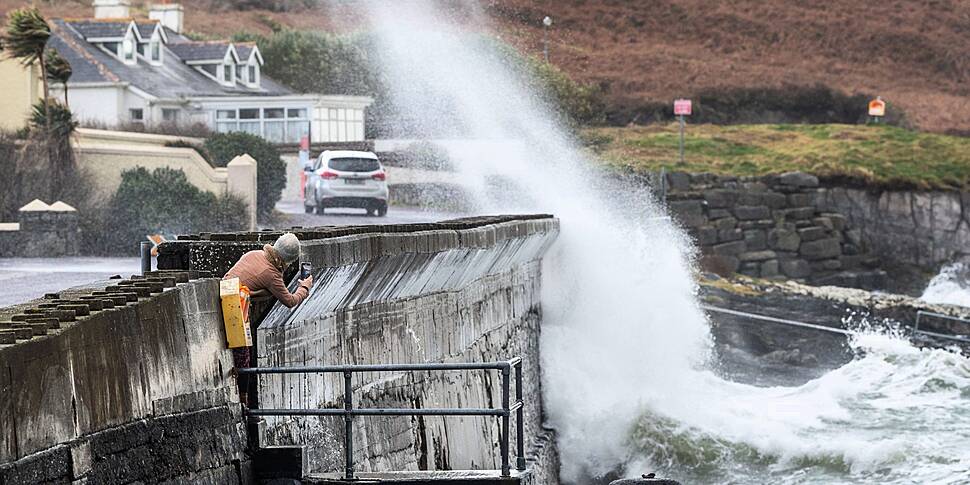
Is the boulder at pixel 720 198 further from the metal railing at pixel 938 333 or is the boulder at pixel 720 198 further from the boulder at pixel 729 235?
the metal railing at pixel 938 333

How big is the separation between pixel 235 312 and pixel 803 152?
46.8 metres

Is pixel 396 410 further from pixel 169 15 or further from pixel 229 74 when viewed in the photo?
pixel 169 15

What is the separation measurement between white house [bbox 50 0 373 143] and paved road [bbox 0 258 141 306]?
19553 mm

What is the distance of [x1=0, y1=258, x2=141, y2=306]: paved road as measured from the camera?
19422 millimetres

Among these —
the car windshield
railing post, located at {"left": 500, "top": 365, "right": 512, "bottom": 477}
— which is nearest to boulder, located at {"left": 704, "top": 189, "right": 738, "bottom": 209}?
A: the car windshield

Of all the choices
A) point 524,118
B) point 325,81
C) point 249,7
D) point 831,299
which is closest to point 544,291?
point 831,299

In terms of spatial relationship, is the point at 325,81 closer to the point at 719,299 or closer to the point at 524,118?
the point at 524,118

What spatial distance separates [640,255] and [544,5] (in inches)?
1940

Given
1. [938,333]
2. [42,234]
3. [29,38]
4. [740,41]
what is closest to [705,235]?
[938,333]

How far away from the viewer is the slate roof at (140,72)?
49250mm

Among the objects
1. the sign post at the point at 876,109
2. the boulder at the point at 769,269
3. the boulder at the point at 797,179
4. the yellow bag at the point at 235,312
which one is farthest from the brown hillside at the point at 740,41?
the yellow bag at the point at 235,312

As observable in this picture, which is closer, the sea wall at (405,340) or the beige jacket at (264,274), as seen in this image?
the beige jacket at (264,274)

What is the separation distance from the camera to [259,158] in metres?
40.2

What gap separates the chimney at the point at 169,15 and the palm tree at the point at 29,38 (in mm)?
29476
